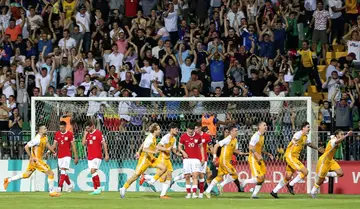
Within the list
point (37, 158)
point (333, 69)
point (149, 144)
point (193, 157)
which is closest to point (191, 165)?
point (193, 157)

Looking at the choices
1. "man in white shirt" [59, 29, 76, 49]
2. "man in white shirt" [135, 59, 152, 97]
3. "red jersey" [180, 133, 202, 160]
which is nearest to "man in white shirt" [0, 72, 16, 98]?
"man in white shirt" [59, 29, 76, 49]

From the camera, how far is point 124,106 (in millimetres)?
31859

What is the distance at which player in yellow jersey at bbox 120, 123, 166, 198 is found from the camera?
87.2ft

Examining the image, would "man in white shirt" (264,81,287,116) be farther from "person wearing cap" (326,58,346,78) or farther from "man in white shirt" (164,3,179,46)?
"man in white shirt" (164,3,179,46)

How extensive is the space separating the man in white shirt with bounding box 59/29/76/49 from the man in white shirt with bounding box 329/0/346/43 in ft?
28.8

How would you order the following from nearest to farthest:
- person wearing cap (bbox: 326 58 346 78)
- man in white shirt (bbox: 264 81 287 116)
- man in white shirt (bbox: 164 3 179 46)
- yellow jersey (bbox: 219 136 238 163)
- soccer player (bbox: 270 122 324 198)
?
soccer player (bbox: 270 122 324 198) → yellow jersey (bbox: 219 136 238 163) → man in white shirt (bbox: 264 81 287 116) → person wearing cap (bbox: 326 58 346 78) → man in white shirt (bbox: 164 3 179 46)

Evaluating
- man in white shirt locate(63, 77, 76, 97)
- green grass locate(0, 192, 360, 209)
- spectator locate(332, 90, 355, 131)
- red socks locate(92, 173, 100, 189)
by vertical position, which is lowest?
green grass locate(0, 192, 360, 209)

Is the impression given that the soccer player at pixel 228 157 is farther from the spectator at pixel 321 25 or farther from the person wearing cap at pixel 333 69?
the spectator at pixel 321 25

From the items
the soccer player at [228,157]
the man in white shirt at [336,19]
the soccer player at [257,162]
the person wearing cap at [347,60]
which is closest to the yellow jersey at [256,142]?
the soccer player at [257,162]

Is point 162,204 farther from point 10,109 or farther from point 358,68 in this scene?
point 358,68

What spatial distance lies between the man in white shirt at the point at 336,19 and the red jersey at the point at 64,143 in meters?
11.1

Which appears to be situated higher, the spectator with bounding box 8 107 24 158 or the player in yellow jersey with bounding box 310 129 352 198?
the spectator with bounding box 8 107 24 158

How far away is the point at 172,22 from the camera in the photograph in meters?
36.5

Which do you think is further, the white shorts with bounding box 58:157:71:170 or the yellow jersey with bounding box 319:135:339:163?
the white shorts with bounding box 58:157:71:170
